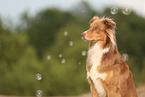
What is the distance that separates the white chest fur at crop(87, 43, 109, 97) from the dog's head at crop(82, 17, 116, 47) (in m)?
0.17

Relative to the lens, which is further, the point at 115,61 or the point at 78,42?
the point at 78,42

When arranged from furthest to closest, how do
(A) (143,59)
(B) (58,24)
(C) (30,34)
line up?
(B) (58,24), (C) (30,34), (A) (143,59)

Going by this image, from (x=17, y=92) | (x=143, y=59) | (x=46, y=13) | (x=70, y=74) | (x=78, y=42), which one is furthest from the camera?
(x=46, y=13)

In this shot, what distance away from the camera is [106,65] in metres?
4.38

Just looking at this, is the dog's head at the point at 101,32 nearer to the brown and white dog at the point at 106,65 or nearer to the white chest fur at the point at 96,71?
the brown and white dog at the point at 106,65

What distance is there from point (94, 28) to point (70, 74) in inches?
350

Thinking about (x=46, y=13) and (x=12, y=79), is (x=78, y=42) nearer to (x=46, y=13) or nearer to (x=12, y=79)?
(x=12, y=79)

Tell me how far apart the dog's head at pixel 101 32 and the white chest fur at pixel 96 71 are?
0.56 feet

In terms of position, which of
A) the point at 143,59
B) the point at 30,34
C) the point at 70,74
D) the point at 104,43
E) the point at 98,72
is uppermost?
the point at 104,43

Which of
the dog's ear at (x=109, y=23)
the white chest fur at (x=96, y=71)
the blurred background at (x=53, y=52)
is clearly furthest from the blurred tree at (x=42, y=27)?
the dog's ear at (x=109, y=23)

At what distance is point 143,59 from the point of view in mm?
17188

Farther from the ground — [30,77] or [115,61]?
[115,61]

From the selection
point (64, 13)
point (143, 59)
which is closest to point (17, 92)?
point (143, 59)

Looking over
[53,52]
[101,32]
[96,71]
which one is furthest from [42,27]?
[96,71]
